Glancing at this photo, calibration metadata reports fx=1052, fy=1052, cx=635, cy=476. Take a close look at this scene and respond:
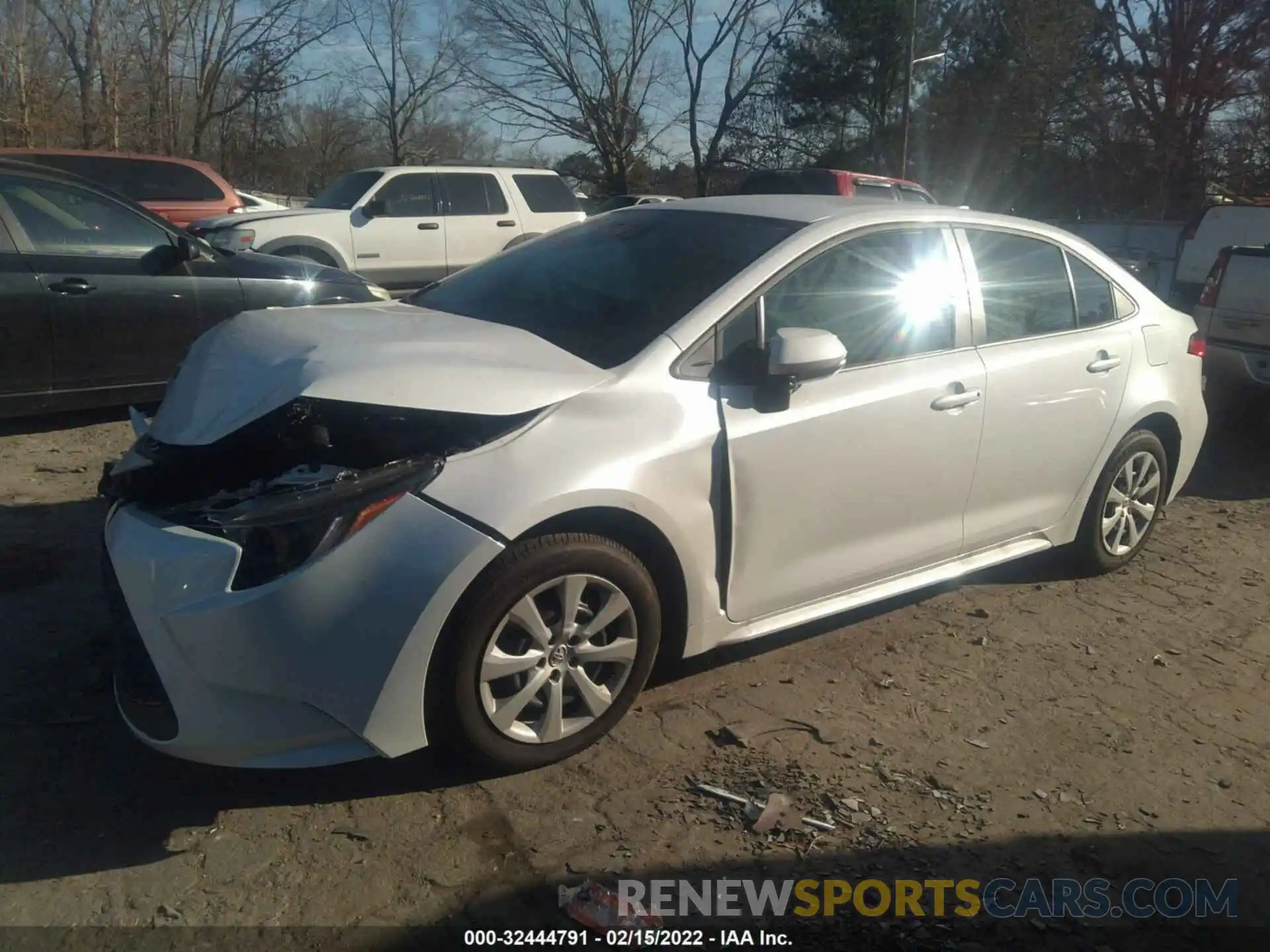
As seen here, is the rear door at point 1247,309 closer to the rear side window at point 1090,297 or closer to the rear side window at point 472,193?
the rear side window at point 1090,297

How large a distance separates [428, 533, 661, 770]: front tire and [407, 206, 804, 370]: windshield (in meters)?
0.70

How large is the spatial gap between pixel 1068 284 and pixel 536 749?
3.14 meters

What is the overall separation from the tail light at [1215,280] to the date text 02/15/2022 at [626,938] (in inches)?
285

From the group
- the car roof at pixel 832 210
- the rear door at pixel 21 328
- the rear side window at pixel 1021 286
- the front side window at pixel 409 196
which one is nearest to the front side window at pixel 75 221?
the rear door at pixel 21 328

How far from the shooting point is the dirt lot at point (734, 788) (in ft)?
8.73

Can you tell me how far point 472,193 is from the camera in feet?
43.8

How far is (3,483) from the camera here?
5.52 meters

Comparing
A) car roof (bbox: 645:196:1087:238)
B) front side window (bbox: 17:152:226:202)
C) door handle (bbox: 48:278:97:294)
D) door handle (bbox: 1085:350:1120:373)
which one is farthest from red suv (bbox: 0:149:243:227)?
door handle (bbox: 1085:350:1120:373)

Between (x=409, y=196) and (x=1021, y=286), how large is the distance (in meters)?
9.84

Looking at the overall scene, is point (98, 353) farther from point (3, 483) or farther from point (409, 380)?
point (409, 380)

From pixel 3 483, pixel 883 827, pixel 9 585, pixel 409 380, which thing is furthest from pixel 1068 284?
pixel 3 483

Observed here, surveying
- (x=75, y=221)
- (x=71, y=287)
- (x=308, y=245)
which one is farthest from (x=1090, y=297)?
(x=308, y=245)

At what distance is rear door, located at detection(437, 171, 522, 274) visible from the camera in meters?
13.0

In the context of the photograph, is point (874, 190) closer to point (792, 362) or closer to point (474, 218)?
point (474, 218)
